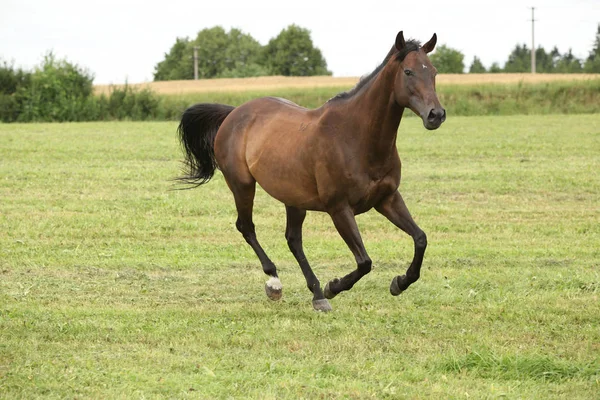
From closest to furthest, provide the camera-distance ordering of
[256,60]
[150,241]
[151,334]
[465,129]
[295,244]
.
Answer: [151,334] → [295,244] → [150,241] → [465,129] → [256,60]

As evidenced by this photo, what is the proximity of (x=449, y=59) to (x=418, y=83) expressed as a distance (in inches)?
3965

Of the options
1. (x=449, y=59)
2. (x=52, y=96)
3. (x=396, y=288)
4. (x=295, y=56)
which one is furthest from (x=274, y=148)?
(x=449, y=59)

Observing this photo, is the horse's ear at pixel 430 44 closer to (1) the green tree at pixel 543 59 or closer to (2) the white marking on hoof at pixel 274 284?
(2) the white marking on hoof at pixel 274 284

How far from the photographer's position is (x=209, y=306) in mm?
8289

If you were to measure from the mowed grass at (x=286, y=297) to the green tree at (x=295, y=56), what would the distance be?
83.7 m

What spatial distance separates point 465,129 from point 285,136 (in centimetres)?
2397

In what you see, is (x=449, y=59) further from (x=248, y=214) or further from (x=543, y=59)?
(x=248, y=214)

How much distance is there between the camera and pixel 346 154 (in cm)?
771

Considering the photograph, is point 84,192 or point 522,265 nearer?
point 522,265

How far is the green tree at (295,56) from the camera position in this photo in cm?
10100

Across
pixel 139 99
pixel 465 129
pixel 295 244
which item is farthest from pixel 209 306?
pixel 139 99

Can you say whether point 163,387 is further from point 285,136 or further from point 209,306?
point 285,136

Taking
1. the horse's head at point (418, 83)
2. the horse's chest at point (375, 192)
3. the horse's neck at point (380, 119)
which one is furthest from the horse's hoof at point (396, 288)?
the horse's head at point (418, 83)

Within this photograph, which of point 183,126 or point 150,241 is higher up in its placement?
point 183,126
